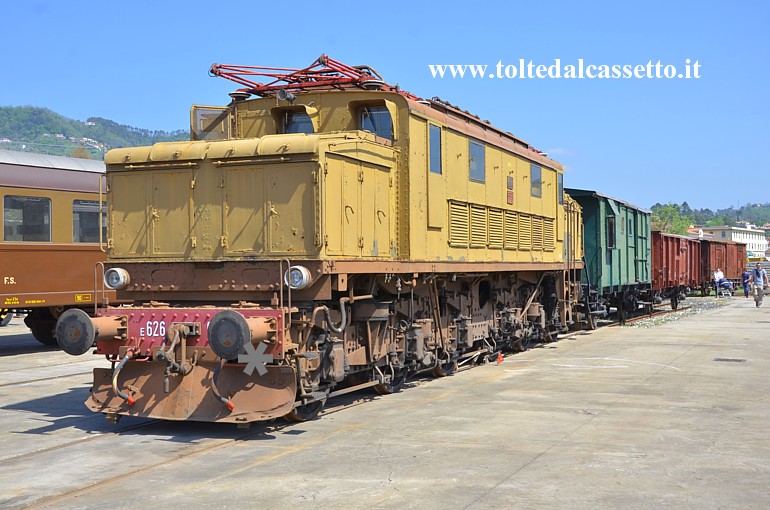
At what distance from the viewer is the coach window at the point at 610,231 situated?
80.1ft

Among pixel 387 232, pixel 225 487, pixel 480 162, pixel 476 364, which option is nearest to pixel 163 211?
pixel 387 232

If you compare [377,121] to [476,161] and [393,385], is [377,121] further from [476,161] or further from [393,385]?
[393,385]

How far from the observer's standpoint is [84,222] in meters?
18.5

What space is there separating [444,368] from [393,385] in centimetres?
183

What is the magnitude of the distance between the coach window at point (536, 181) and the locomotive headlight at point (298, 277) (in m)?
8.29

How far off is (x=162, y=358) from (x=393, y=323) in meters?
3.54

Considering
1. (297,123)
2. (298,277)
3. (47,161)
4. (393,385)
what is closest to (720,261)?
(47,161)

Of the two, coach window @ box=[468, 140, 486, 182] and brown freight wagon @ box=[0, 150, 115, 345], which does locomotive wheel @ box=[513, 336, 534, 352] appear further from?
brown freight wagon @ box=[0, 150, 115, 345]

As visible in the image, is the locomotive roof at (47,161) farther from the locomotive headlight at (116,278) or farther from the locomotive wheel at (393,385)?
the locomotive wheel at (393,385)

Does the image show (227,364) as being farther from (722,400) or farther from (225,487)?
(722,400)

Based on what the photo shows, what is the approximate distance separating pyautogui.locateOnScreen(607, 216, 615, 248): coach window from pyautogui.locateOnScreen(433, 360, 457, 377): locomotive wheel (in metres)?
12.0

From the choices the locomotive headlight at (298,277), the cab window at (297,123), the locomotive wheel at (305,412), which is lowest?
the locomotive wheel at (305,412)

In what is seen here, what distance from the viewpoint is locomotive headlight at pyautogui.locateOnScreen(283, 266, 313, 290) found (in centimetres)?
890

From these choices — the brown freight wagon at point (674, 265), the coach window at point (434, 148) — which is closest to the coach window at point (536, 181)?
the coach window at point (434, 148)
